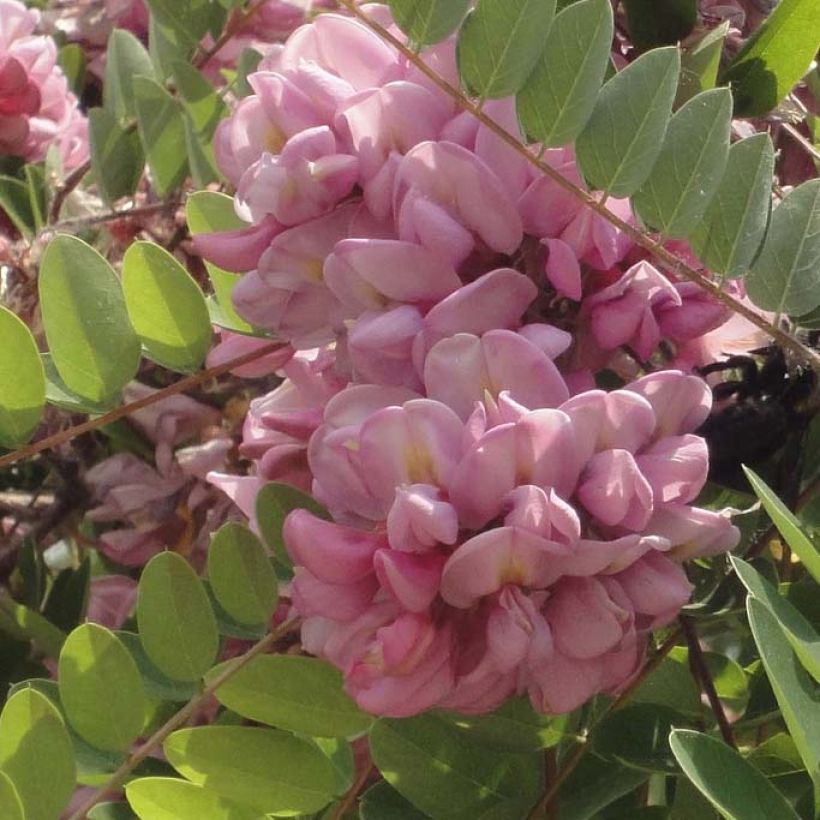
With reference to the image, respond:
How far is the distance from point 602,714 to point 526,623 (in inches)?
5.2

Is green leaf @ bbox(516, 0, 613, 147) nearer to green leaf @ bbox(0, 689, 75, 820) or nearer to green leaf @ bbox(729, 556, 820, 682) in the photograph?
green leaf @ bbox(729, 556, 820, 682)

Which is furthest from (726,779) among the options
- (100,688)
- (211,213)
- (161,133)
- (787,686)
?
(161,133)

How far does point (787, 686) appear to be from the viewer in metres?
0.42

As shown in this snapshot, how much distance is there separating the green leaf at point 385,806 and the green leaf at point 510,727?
0.04 meters

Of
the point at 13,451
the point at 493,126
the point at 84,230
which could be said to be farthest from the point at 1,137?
the point at 493,126

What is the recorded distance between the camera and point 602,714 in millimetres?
564

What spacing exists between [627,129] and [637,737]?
0.79 ft

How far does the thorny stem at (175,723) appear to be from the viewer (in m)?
0.55

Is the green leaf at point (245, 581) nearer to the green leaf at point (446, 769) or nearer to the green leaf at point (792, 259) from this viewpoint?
the green leaf at point (446, 769)

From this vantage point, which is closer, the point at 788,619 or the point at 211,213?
the point at 788,619

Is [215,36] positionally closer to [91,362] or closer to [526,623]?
[91,362]

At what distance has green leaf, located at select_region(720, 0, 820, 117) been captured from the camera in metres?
0.55

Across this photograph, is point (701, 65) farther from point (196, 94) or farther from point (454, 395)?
point (196, 94)

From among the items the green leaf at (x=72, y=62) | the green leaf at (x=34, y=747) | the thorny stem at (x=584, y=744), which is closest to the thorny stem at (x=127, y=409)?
the green leaf at (x=34, y=747)
